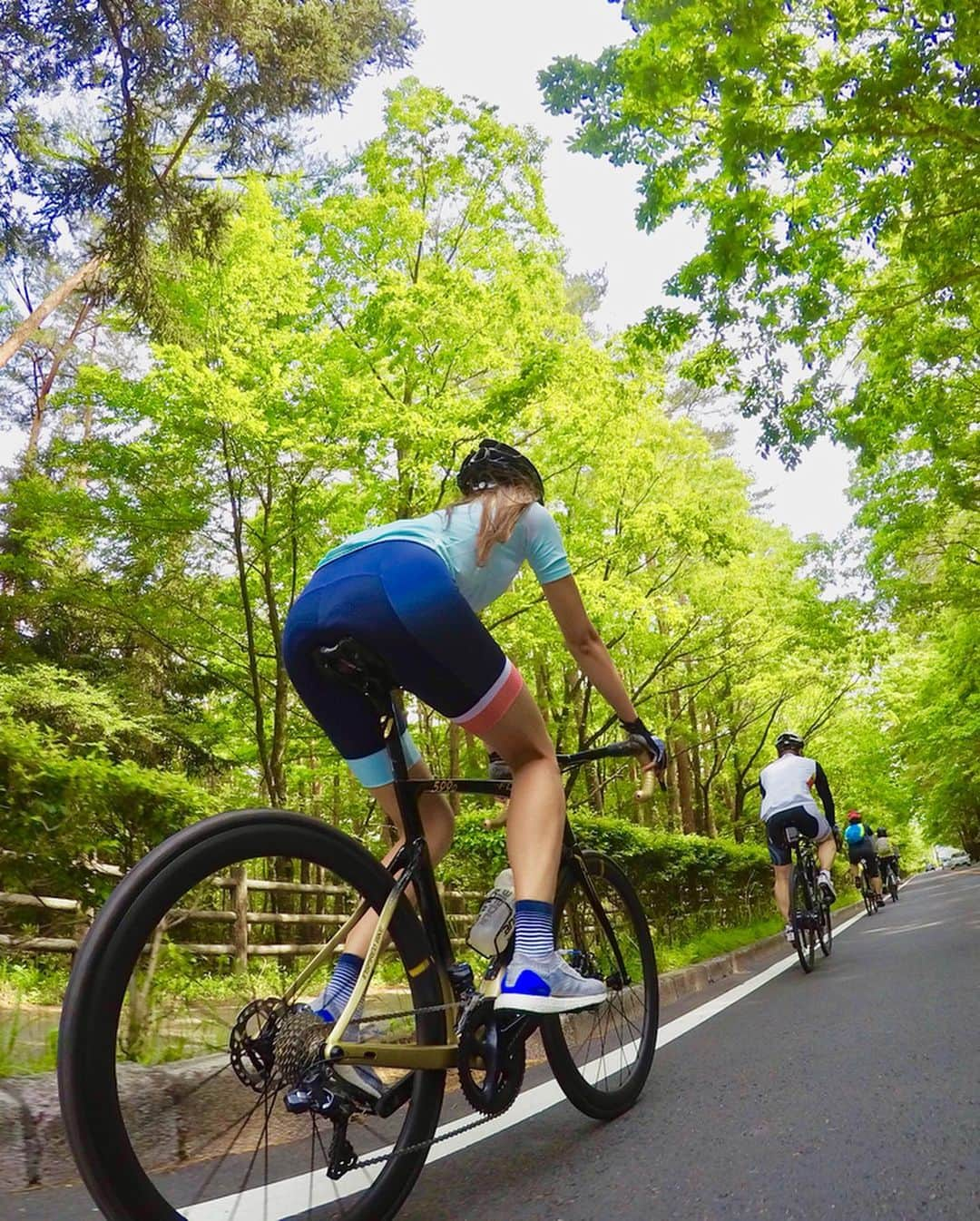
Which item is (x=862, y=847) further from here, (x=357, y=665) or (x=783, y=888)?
(x=357, y=665)

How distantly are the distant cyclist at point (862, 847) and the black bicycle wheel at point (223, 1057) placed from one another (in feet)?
48.8

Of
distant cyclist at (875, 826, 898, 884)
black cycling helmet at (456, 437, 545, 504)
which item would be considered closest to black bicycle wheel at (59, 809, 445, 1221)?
black cycling helmet at (456, 437, 545, 504)

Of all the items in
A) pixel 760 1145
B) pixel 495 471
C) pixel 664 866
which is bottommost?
pixel 760 1145

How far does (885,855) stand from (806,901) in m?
14.0

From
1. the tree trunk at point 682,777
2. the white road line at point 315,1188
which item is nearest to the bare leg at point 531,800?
the white road line at point 315,1188

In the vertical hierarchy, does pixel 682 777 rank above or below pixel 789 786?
above

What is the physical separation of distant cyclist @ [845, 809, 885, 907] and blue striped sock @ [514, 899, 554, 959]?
1469 cm

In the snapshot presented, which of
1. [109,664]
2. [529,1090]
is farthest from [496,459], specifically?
[109,664]

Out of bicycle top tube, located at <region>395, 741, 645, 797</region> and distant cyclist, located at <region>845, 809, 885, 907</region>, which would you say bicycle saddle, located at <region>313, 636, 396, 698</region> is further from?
distant cyclist, located at <region>845, 809, 885, 907</region>

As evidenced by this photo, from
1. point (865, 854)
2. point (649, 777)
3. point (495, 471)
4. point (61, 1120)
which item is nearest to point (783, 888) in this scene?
point (649, 777)

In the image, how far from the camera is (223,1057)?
6.59ft

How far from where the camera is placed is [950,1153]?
196cm

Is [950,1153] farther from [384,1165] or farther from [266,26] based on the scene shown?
[266,26]

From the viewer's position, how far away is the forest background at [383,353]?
6.72m
